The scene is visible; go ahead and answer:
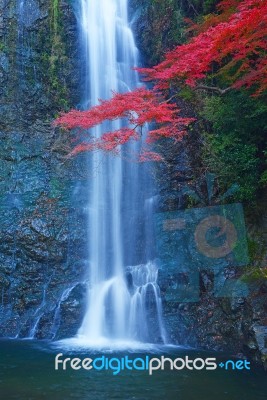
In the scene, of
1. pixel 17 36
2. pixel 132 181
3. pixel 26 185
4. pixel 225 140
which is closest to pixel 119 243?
pixel 132 181

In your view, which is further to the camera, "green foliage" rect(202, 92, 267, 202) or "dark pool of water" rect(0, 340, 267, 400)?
"green foliage" rect(202, 92, 267, 202)

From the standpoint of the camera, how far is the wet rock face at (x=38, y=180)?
10.3 m

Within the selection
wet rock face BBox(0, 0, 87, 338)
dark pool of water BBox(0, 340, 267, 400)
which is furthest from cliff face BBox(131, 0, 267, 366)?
wet rock face BBox(0, 0, 87, 338)

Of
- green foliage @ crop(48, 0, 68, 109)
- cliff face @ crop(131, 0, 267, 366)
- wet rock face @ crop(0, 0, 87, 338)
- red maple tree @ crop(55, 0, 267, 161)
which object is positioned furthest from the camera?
green foliage @ crop(48, 0, 68, 109)

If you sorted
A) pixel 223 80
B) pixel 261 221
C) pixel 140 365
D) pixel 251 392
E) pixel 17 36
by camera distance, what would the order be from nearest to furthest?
pixel 251 392, pixel 140 365, pixel 261 221, pixel 223 80, pixel 17 36

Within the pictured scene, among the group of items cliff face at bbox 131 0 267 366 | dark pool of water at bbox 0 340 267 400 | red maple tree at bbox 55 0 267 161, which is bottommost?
dark pool of water at bbox 0 340 267 400

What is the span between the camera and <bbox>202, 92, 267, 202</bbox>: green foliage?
891 cm

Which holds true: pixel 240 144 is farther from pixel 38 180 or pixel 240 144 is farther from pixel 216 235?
pixel 38 180

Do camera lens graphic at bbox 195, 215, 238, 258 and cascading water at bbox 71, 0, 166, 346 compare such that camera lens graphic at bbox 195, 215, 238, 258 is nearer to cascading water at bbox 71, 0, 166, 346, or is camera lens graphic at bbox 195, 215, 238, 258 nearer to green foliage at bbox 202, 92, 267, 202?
green foliage at bbox 202, 92, 267, 202

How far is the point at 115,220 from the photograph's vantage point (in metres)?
11.6

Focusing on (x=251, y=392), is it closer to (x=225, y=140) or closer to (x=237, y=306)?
(x=237, y=306)

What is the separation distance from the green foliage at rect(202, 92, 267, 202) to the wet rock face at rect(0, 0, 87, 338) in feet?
14.8

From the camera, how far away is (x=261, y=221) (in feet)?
29.5

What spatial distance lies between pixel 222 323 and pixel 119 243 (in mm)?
4039
